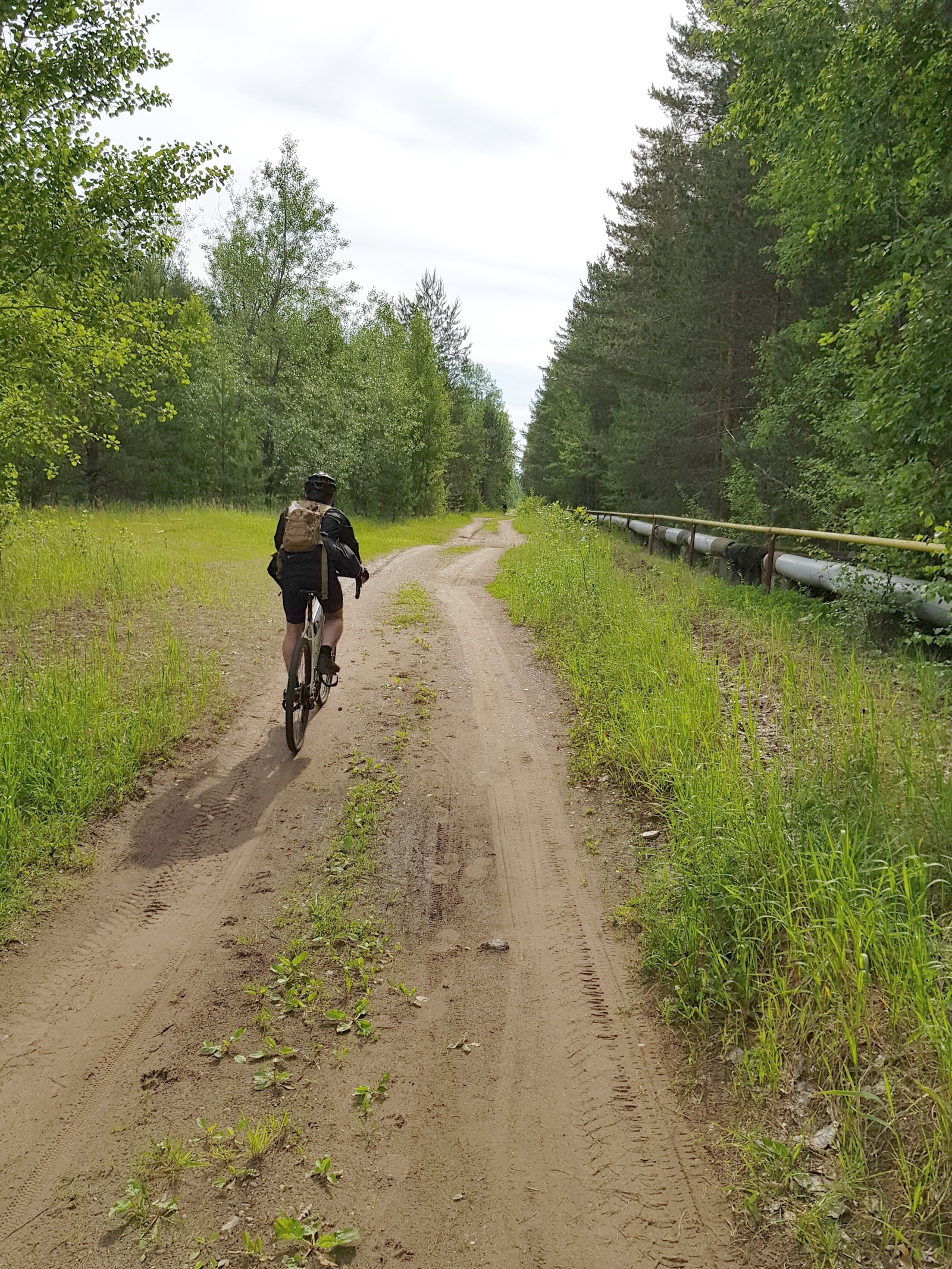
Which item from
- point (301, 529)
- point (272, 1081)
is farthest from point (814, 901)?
point (301, 529)

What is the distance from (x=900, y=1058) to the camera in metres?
2.41

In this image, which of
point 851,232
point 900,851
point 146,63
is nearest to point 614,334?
point 851,232

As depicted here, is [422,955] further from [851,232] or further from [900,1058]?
[851,232]

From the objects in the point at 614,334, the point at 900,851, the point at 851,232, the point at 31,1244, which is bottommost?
the point at 31,1244

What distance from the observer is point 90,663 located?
6898 millimetres

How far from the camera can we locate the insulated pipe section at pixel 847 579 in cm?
695

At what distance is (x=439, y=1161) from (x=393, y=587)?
11677mm

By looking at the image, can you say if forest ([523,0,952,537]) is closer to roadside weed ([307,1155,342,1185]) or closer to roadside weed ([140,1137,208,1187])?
roadside weed ([307,1155,342,1185])

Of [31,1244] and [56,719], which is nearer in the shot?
[31,1244]

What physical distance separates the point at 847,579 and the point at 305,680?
607 centimetres

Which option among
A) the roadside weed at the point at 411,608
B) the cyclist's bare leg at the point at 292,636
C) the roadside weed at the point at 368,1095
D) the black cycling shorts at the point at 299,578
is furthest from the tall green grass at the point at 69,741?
the roadside weed at the point at 411,608

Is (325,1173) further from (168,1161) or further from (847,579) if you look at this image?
(847,579)

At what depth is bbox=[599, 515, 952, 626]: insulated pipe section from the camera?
6949 mm

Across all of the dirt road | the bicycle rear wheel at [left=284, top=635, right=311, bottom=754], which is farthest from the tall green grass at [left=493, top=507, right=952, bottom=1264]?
the bicycle rear wheel at [left=284, top=635, right=311, bottom=754]
